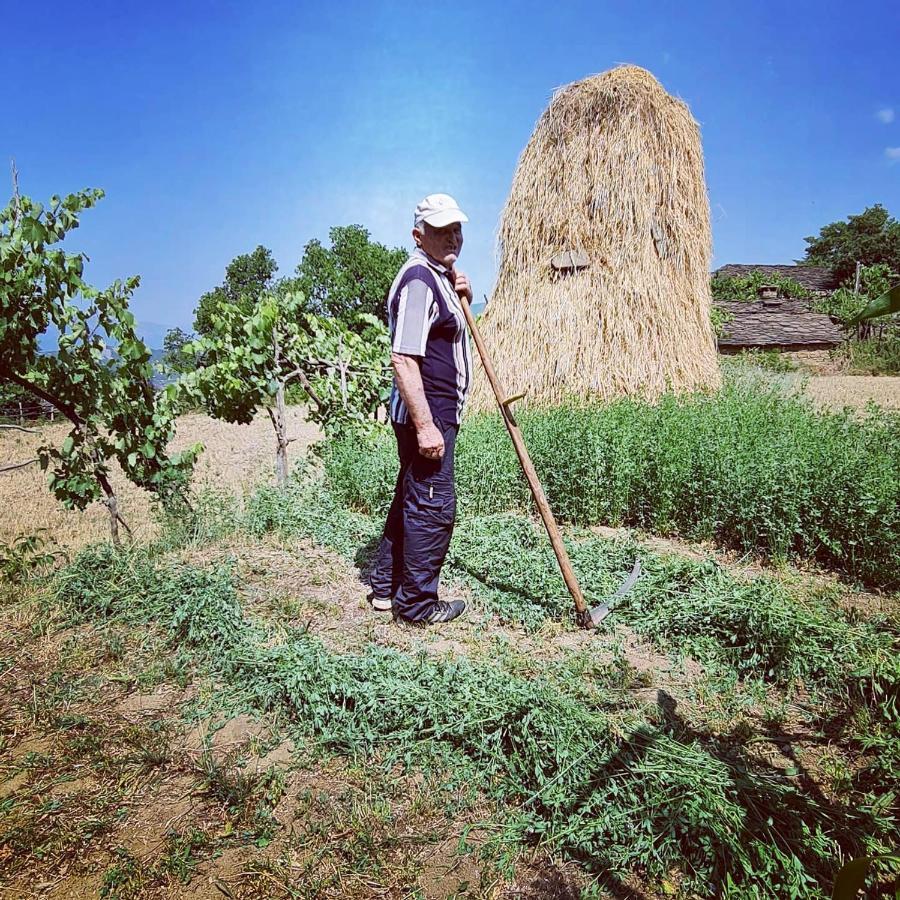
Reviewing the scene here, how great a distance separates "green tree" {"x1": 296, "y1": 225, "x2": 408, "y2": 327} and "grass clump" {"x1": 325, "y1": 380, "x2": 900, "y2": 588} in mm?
15584

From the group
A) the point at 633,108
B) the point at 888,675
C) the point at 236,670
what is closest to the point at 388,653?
the point at 236,670

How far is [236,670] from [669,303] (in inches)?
284

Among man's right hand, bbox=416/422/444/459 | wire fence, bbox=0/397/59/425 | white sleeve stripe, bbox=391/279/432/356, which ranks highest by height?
white sleeve stripe, bbox=391/279/432/356

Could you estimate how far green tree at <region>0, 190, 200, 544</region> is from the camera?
3330mm

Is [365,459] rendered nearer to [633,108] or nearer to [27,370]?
[27,370]

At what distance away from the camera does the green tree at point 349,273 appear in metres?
20.4

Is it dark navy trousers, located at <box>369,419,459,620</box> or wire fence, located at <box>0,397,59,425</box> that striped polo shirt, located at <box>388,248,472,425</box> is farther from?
wire fence, located at <box>0,397,59,425</box>

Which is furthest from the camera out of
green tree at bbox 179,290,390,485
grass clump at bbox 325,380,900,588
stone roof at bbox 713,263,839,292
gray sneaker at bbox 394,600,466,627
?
stone roof at bbox 713,263,839,292

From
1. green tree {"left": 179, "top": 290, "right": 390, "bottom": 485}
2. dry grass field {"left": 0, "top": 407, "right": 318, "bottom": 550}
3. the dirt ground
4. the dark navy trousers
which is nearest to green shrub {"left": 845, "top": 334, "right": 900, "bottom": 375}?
the dirt ground

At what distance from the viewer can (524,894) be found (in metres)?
1.65

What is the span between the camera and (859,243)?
1686 inches

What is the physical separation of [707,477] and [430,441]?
2306mm

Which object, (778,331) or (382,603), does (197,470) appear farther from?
(778,331)

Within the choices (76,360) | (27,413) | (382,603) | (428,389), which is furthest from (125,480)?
(27,413)
